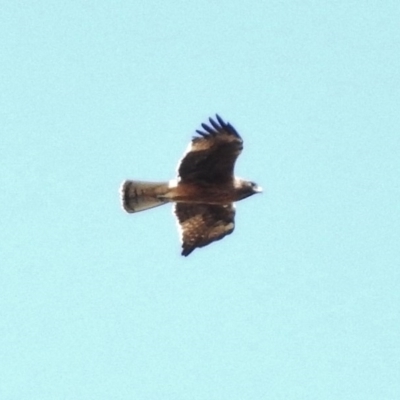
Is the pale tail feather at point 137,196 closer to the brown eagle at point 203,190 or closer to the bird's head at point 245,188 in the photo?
the brown eagle at point 203,190

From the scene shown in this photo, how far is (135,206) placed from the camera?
96.1ft

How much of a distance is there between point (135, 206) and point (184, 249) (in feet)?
3.31

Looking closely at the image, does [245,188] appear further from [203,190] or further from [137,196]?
[137,196]

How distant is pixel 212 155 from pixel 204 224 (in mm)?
1579

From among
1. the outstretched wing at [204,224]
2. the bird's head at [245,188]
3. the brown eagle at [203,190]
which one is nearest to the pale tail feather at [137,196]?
the brown eagle at [203,190]

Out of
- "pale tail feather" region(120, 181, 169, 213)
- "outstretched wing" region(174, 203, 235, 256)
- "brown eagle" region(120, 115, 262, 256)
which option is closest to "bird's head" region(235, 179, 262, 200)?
"brown eagle" region(120, 115, 262, 256)

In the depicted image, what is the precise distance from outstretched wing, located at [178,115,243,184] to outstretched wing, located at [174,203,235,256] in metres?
0.97

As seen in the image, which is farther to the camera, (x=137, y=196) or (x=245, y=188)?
(x=137, y=196)

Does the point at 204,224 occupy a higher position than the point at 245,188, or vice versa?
the point at 245,188

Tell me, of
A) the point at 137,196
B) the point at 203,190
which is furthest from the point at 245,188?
the point at 137,196

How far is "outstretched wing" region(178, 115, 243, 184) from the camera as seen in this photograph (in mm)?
28281

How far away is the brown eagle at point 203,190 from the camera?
28344 mm

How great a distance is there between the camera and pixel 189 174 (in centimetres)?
2862

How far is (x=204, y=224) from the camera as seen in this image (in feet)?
97.2
